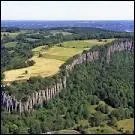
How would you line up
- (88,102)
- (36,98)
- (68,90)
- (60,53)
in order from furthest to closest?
(60,53) < (68,90) < (88,102) < (36,98)

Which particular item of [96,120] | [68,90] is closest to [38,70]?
[68,90]

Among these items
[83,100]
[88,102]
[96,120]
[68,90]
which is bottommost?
[88,102]

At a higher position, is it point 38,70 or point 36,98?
point 38,70

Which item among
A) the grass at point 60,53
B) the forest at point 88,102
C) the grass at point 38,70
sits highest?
the grass at point 60,53

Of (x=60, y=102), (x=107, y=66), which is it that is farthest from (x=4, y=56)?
(x=60, y=102)

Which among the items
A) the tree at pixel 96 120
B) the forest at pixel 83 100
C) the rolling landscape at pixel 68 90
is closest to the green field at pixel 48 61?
the rolling landscape at pixel 68 90

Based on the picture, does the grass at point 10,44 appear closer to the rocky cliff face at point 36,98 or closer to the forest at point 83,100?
the forest at point 83,100

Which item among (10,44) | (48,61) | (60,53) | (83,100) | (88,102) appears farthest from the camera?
(10,44)

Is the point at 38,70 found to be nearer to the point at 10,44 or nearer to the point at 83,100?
the point at 83,100

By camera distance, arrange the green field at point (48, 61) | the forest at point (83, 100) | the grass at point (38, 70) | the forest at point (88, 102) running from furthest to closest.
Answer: the green field at point (48, 61)
the grass at point (38, 70)
the forest at point (83, 100)
the forest at point (88, 102)
